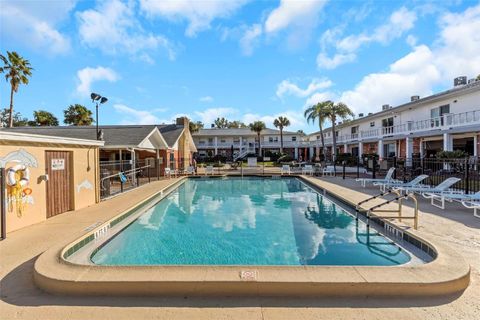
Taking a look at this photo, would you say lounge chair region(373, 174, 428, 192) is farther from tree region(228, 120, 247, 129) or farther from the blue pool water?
tree region(228, 120, 247, 129)

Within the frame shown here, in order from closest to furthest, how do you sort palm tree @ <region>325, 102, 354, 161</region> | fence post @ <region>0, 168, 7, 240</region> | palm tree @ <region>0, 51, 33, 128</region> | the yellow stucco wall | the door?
1. fence post @ <region>0, 168, 7, 240</region>
2. the yellow stucco wall
3. the door
4. palm tree @ <region>0, 51, 33, 128</region>
5. palm tree @ <region>325, 102, 354, 161</region>

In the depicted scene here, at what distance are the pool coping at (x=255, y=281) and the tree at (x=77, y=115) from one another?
42.6 m

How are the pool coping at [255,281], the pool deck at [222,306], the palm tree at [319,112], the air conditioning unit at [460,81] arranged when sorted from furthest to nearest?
the palm tree at [319,112], the air conditioning unit at [460,81], the pool coping at [255,281], the pool deck at [222,306]

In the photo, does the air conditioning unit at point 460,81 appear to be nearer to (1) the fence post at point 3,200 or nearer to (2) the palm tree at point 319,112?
(2) the palm tree at point 319,112

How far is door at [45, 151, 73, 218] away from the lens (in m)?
9.16

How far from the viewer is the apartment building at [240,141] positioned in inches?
2169

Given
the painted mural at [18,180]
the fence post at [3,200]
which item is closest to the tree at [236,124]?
the painted mural at [18,180]

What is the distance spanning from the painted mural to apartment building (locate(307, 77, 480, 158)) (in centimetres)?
2460

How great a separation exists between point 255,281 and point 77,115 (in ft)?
149

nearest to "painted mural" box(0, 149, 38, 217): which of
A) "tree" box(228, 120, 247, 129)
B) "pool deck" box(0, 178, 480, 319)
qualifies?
"pool deck" box(0, 178, 480, 319)

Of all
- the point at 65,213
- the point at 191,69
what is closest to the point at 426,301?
the point at 65,213

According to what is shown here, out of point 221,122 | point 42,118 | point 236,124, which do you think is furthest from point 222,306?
point 236,124

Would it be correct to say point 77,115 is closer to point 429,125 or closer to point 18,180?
point 18,180

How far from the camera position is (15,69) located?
30.3 meters
